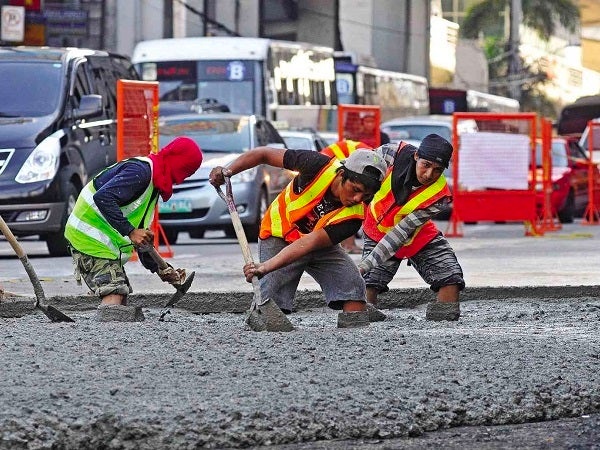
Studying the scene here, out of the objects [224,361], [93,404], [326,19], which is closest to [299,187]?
[224,361]

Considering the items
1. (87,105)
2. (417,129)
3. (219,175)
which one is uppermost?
(87,105)

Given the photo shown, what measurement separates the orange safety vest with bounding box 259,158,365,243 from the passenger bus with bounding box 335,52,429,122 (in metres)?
30.8

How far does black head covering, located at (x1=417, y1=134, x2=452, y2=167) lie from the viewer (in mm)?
9914

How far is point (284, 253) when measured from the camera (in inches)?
369

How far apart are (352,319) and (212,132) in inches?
432

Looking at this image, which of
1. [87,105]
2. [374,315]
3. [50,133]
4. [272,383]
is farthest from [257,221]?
[272,383]

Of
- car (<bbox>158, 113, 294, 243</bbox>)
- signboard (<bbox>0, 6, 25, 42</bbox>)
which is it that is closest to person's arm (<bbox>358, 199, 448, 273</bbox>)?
car (<bbox>158, 113, 294, 243</bbox>)

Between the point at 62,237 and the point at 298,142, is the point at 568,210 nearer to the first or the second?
the point at 298,142

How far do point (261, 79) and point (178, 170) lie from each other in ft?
77.9

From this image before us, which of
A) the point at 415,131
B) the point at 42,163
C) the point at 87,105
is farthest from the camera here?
the point at 415,131

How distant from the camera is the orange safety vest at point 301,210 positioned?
30.8 feet

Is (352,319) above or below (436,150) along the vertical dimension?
below

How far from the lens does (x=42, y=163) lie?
16.5 m

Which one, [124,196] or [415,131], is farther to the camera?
[415,131]
